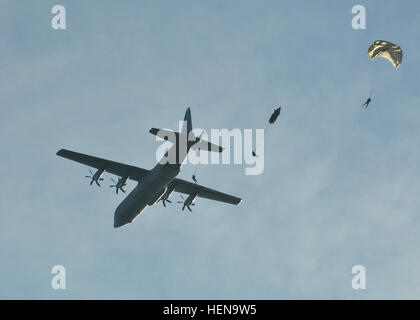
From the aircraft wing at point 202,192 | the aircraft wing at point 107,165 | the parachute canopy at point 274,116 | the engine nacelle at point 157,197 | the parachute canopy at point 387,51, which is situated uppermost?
the parachute canopy at point 387,51

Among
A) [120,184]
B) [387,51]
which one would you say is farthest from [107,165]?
[387,51]

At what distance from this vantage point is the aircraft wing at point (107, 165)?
61.4m

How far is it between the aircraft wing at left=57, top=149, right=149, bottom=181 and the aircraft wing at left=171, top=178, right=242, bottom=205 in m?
4.75

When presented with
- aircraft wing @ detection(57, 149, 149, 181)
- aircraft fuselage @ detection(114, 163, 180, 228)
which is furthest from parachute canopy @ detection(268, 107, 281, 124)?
aircraft wing @ detection(57, 149, 149, 181)

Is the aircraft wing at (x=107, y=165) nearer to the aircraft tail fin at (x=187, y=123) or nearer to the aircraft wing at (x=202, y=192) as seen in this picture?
the aircraft wing at (x=202, y=192)

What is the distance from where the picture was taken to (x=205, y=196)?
68062 millimetres

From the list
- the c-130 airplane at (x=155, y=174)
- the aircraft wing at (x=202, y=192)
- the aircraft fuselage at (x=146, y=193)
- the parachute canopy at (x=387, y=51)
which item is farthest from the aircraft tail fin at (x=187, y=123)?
the parachute canopy at (x=387, y=51)

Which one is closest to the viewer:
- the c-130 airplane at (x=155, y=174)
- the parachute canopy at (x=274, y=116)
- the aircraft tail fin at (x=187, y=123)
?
the parachute canopy at (x=274, y=116)

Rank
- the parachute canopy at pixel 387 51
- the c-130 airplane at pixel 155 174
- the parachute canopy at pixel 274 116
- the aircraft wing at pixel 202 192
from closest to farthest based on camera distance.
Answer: the parachute canopy at pixel 274 116 < the parachute canopy at pixel 387 51 < the c-130 airplane at pixel 155 174 < the aircraft wing at pixel 202 192

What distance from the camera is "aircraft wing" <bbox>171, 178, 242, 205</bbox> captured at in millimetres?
65000

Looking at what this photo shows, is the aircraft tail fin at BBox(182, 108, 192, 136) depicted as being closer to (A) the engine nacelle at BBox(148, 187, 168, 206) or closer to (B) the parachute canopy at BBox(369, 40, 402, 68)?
(A) the engine nacelle at BBox(148, 187, 168, 206)

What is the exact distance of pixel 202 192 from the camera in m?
66.9

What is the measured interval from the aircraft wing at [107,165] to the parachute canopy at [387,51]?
89.8 ft
